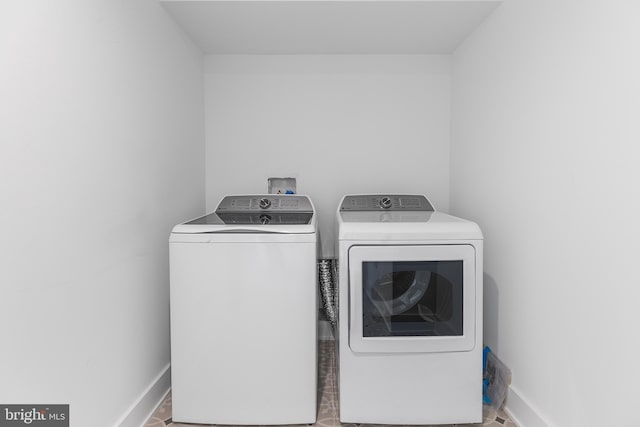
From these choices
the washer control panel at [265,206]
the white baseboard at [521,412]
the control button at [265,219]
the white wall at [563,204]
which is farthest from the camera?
the washer control panel at [265,206]

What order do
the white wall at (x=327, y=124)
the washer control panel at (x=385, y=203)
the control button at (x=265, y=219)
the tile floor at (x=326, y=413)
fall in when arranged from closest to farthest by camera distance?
the tile floor at (x=326, y=413), the control button at (x=265, y=219), the washer control panel at (x=385, y=203), the white wall at (x=327, y=124)

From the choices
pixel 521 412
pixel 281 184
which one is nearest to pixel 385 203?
pixel 281 184

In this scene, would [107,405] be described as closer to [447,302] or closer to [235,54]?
[447,302]

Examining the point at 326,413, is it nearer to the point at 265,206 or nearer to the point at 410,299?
the point at 410,299

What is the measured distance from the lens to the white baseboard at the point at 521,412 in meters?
1.58

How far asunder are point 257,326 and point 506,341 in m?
1.23

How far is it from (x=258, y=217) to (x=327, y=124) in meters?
0.97

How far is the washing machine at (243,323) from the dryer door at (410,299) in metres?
0.22

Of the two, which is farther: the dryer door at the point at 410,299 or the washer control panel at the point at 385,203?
the washer control panel at the point at 385,203

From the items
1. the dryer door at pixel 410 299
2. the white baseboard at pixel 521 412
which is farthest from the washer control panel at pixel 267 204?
the white baseboard at pixel 521 412

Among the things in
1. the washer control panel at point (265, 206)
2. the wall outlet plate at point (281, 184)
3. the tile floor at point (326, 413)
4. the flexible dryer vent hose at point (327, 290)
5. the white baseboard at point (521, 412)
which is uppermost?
the wall outlet plate at point (281, 184)

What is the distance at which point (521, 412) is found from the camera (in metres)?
1.71

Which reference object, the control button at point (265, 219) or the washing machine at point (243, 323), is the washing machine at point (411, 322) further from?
the control button at point (265, 219)

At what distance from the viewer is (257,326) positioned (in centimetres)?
167
